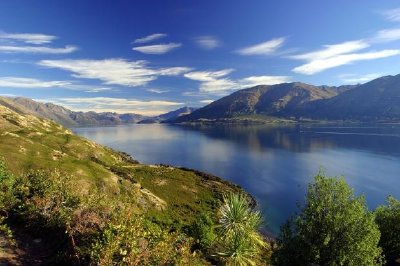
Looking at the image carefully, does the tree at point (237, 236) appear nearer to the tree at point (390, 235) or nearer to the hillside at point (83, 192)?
the hillside at point (83, 192)

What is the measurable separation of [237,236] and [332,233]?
14.4 metres

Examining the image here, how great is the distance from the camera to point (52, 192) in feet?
83.1

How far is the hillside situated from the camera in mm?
20797

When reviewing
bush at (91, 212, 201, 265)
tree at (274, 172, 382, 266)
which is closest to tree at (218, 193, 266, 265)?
tree at (274, 172, 382, 266)

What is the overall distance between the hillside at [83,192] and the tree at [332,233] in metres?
17.0

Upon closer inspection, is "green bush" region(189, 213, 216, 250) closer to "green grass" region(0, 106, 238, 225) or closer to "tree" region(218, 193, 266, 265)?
"tree" region(218, 193, 266, 265)

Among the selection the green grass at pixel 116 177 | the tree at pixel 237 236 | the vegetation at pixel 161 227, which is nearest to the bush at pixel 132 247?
the vegetation at pixel 161 227

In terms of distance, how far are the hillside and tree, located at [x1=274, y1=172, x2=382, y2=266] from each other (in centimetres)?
1696

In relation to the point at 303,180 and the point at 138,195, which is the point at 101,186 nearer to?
the point at 138,195

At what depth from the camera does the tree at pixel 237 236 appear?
35594mm

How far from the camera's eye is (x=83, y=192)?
262ft

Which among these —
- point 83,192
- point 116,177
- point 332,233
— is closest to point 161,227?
point 332,233

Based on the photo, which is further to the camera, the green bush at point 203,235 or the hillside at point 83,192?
the green bush at point 203,235

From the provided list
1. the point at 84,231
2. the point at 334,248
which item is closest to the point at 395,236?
the point at 334,248
